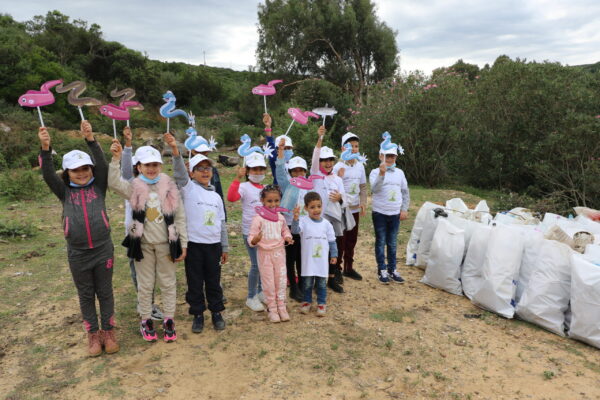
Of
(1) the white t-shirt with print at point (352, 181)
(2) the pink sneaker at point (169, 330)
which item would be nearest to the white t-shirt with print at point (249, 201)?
(2) the pink sneaker at point (169, 330)

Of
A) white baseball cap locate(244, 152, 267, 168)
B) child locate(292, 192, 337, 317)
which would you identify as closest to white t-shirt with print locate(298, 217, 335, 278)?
child locate(292, 192, 337, 317)

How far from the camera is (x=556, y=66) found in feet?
29.4

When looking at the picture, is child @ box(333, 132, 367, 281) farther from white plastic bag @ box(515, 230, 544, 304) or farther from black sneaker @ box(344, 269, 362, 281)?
white plastic bag @ box(515, 230, 544, 304)

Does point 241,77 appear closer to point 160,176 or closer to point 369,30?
point 369,30

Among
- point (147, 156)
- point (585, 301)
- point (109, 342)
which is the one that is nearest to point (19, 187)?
point (109, 342)

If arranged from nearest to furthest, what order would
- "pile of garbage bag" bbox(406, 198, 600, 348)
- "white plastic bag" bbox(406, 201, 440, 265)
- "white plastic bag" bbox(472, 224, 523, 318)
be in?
1. "pile of garbage bag" bbox(406, 198, 600, 348)
2. "white plastic bag" bbox(472, 224, 523, 318)
3. "white plastic bag" bbox(406, 201, 440, 265)

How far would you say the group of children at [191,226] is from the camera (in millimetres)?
2871

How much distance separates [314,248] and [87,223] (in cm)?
190

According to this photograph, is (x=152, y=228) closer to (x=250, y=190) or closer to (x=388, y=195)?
(x=250, y=190)

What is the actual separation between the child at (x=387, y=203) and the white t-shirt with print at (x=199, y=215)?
193cm

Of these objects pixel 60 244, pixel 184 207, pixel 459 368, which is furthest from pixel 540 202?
pixel 60 244

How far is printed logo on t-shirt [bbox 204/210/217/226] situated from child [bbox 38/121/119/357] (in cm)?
74

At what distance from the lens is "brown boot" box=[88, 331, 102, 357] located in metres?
3.00

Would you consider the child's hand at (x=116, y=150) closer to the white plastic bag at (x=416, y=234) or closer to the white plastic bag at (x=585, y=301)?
the white plastic bag at (x=416, y=234)
